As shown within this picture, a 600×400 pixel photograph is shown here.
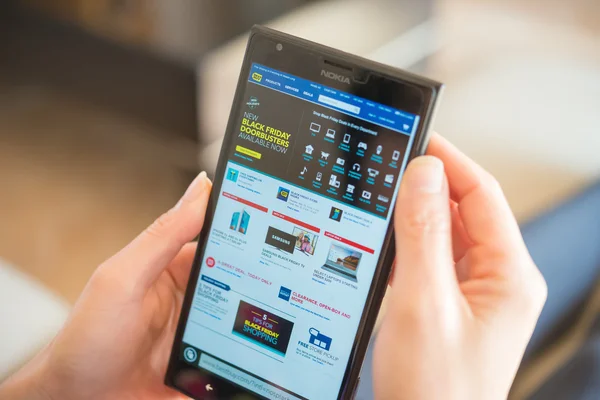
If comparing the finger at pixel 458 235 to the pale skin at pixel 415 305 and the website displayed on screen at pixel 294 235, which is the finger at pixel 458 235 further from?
the website displayed on screen at pixel 294 235

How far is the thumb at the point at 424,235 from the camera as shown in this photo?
54cm

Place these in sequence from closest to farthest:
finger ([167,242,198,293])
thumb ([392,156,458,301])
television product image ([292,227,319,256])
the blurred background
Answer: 1. thumb ([392,156,458,301])
2. television product image ([292,227,319,256])
3. finger ([167,242,198,293])
4. the blurred background

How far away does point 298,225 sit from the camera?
0.65 meters

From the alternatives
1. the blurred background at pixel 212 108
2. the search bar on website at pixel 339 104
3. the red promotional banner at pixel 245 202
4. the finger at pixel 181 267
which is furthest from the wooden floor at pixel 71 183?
the search bar on website at pixel 339 104

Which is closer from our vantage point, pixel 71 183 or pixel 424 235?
pixel 424 235

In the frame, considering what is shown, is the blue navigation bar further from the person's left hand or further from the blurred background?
the blurred background

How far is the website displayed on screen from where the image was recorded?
62 centimetres

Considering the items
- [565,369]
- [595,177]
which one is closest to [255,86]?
[565,369]

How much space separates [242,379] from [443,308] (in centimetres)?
25

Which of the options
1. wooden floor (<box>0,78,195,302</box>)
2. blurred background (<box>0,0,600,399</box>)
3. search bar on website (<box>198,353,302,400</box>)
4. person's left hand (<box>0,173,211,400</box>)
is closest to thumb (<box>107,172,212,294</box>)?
person's left hand (<box>0,173,211,400</box>)

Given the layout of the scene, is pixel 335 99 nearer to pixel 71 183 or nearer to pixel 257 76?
pixel 257 76

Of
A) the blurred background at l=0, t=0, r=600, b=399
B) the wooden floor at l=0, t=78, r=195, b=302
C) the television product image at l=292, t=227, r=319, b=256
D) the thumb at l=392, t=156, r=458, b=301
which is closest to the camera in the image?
the thumb at l=392, t=156, r=458, b=301

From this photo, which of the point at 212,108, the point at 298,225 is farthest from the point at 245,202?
the point at 212,108

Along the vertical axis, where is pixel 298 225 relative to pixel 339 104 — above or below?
below
